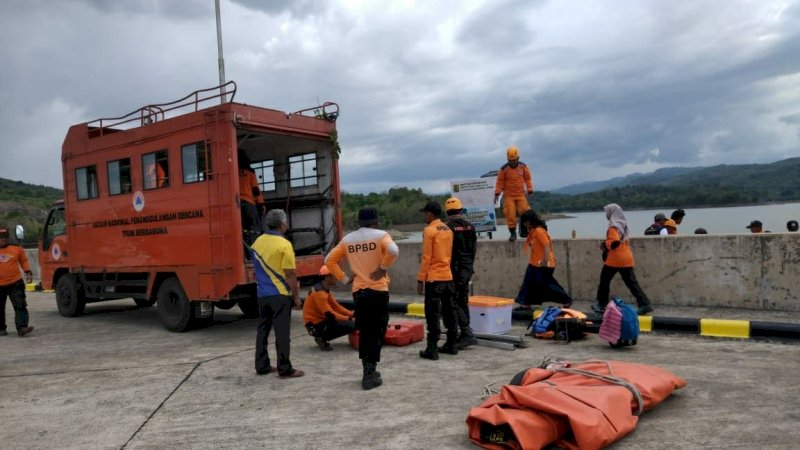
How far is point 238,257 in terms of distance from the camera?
25.6 feet

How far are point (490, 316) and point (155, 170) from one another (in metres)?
5.21

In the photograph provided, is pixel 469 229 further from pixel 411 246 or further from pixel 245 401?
pixel 411 246

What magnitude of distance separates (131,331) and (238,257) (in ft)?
9.33

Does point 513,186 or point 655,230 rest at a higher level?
point 513,186

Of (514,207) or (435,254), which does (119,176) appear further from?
(514,207)

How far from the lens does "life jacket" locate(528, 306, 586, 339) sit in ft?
23.0

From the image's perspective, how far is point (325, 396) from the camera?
531 cm

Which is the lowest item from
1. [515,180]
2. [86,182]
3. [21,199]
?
[515,180]

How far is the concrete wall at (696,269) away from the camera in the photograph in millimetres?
7527

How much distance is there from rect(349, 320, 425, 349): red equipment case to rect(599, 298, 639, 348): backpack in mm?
2149

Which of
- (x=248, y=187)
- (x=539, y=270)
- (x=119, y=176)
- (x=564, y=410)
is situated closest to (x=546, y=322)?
(x=539, y=270)

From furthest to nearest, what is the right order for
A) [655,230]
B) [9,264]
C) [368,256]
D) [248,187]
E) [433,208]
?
[655,230] < [9,264] < [248,187] < [433,208] < [368,256]

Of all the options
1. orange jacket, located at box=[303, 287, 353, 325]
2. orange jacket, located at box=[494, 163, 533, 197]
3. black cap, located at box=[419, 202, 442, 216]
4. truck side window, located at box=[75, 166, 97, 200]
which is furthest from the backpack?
truck side window, located at box=[75, 166, 97, 200]

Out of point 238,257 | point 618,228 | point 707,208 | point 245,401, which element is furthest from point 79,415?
point 707,208
